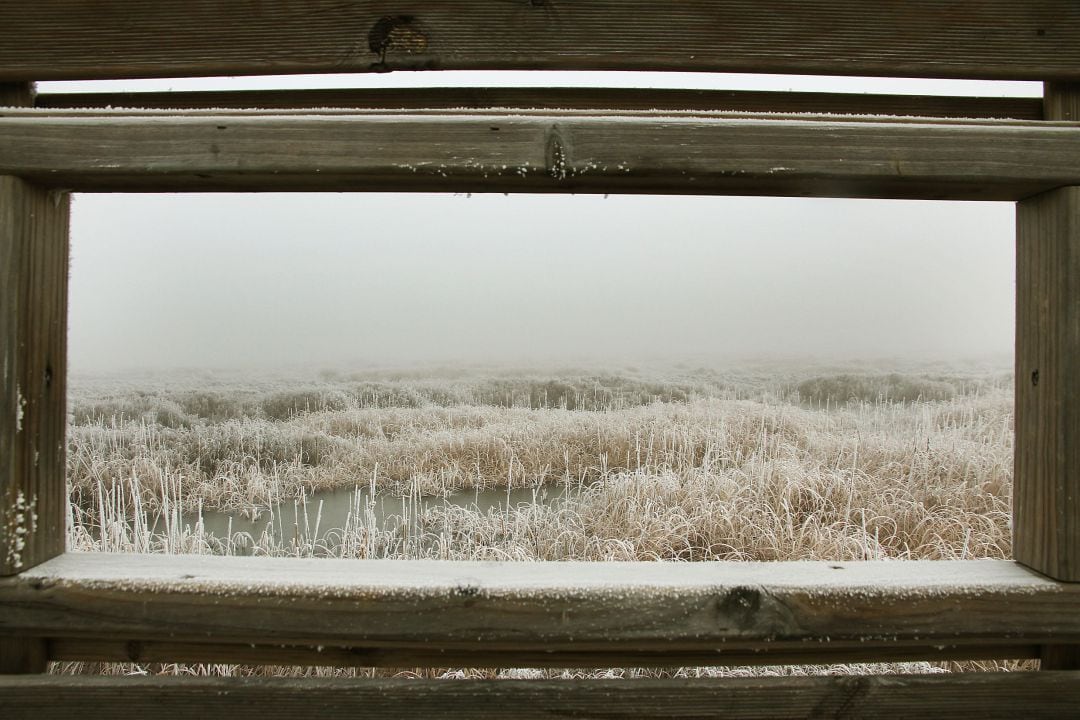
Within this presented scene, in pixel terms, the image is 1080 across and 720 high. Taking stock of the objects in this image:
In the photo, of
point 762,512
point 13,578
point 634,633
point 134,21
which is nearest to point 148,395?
point 13,578

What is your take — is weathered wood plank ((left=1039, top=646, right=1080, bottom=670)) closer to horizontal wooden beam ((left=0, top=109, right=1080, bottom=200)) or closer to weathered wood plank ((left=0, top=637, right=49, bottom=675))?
horizontal wooden beam ((left=0, top=109, right=1080, bottom=200))

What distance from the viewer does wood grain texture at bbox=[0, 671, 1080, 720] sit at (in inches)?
32.3

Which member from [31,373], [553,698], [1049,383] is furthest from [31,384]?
[1049,383]

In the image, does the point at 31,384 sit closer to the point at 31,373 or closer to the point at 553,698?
the point at 31,373

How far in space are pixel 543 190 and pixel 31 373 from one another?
2.93 feet

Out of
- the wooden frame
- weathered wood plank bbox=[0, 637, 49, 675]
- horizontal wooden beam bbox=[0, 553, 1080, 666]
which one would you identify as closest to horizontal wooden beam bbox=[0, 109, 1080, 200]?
the wooden frame

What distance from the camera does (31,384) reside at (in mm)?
806

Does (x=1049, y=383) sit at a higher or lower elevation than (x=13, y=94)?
lower

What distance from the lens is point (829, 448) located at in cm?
285

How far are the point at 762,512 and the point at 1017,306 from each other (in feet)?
6.68

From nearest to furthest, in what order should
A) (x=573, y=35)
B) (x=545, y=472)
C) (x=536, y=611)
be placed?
(x=536, y=611) → (x=573, y=35) → (x=545, y=472)

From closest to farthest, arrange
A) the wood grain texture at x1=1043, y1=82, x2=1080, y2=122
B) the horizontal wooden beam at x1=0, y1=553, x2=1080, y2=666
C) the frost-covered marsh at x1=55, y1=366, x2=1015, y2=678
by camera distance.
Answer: the horizontal wooden beam at x1=0, y1=553, x2=1080, y2=666
the wood grain texture at x1=1043, y1=82, x2=1080, y2=122
the frost-covered marsh at x1=55, y1=366, x2=1015, y2=678

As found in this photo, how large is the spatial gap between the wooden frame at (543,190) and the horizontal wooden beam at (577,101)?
0.18ft

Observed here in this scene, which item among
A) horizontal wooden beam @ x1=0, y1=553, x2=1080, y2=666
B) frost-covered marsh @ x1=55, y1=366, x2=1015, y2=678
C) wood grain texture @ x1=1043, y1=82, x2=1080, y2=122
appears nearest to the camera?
horizontal wooden beam @ x1=0, y1=553, x2=1080, y2=666
